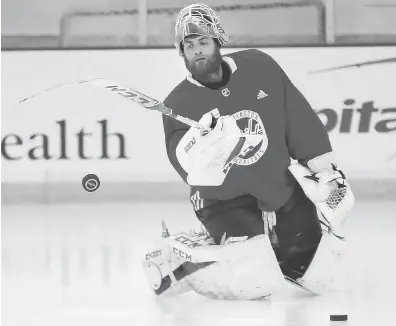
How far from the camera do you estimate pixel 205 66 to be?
254cm

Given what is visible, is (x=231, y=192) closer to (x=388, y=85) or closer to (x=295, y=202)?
(x=295, y=202)

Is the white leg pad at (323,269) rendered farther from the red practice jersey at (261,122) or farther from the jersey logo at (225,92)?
the jersey logo at (225,92)

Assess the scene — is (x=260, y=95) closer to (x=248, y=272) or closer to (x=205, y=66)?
(x=205, y=66)

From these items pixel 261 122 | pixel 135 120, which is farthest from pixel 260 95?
pixel 135 120

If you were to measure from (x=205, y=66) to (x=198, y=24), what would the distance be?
117 mm

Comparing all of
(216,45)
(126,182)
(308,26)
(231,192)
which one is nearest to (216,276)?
(231,192)

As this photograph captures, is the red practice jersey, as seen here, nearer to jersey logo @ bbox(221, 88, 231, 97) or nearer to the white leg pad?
jersey logo @ bbox(221, 88, 231, 97)

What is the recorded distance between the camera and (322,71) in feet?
14.7

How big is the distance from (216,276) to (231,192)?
0.26 m

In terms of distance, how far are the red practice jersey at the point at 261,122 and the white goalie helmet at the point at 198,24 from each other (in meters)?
0.11

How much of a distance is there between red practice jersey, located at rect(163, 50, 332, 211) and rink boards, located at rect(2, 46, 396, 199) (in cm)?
182

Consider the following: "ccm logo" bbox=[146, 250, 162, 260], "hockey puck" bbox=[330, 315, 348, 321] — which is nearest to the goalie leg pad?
"ccm logo" bbox=[146, 250, 162, 260]

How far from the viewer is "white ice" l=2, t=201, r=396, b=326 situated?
7.39 feet

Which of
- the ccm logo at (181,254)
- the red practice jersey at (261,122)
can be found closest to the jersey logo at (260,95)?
the red practice jersey at (261,122)
